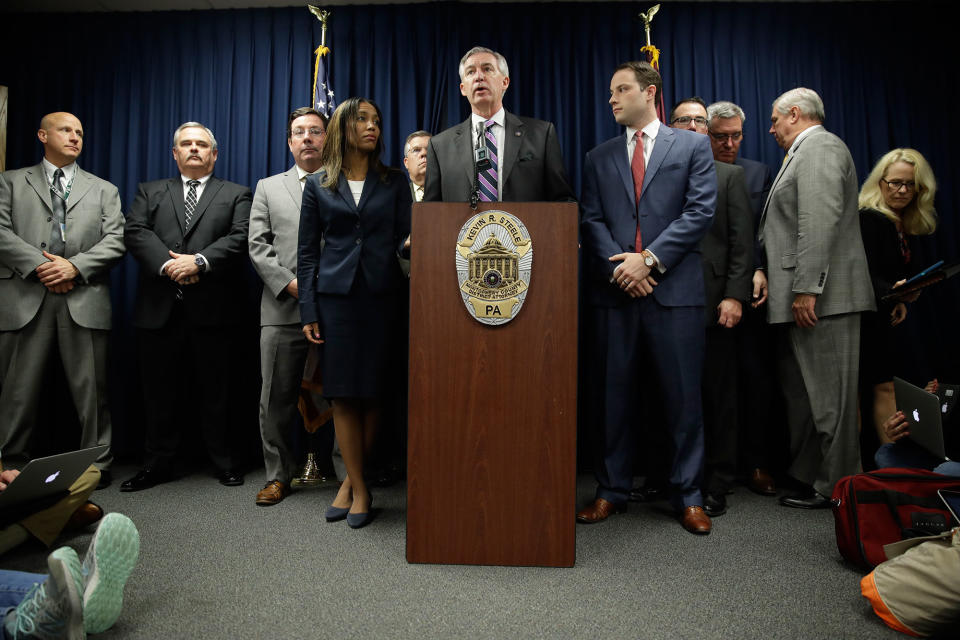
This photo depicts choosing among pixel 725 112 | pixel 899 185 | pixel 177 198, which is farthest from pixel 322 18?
pixel 899 185

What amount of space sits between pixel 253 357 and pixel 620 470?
2.30 meters

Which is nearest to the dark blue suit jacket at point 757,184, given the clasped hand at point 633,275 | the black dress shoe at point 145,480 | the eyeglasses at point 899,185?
the eyeglasses at point 899,185

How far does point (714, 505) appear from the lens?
8.47 ft

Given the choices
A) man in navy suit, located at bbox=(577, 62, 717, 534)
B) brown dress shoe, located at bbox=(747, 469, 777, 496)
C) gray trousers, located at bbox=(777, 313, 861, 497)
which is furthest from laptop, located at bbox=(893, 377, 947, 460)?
brown dress shoe, located at bbox=(747, 469, 777, 496)

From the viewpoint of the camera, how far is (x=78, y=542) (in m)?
2.21

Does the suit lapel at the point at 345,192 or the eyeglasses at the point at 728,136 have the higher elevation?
the eyeglasses at the point at 728,136

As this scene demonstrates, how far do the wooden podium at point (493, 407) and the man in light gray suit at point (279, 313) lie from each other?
124 centimetres

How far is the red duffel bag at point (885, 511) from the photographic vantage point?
6.12ft

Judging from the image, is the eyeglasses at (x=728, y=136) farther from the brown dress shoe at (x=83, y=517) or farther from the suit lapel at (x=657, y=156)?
the brown dress shoe at (x=83, y=517)

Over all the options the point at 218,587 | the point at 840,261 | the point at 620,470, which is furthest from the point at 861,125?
the point at 218,587

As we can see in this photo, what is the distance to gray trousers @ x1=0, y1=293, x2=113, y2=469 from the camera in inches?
122

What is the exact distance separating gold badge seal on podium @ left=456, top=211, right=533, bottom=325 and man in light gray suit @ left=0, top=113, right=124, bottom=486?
89.0 inches

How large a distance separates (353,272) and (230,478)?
4.74 feet

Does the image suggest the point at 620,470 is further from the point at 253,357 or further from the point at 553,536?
the point at 253,357
